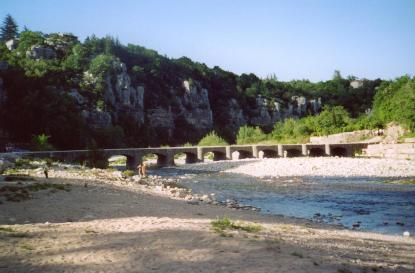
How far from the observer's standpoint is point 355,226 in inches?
671

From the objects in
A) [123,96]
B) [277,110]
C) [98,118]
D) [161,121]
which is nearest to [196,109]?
[161,121]

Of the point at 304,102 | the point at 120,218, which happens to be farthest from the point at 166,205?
the point at 304,102

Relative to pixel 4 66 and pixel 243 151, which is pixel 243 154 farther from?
pixel 4 66

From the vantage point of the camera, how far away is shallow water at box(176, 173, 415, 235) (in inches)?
717

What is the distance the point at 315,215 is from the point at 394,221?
3.56 meters

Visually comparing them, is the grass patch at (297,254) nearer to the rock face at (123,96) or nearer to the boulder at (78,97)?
the boulder at (78,97)

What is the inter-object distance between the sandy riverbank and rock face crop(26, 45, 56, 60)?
365ft

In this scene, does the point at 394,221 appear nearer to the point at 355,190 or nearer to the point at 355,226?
the point at 355,226

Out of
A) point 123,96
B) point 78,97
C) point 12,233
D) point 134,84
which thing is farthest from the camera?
point 134,84

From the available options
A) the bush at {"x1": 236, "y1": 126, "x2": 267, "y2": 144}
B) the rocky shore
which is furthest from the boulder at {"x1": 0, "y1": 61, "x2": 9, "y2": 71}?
the rocky shore

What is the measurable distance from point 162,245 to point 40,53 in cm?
12215

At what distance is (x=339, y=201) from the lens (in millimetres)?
24438

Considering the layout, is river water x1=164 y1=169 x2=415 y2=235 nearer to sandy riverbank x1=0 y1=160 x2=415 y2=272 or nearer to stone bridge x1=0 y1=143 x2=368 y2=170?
sandy riverbank x1=0 y1=160 x2=415 y2=272

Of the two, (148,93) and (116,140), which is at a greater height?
(148,93)
